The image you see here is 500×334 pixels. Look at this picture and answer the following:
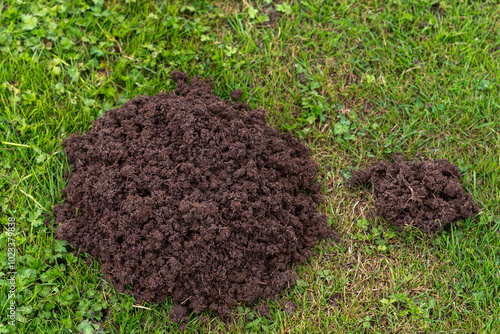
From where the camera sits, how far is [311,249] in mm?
3207

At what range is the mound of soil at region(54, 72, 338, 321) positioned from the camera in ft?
9.42

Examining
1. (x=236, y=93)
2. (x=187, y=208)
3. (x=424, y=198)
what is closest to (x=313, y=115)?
(x=236, y=93)

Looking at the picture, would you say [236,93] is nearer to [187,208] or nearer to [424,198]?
[187,208]

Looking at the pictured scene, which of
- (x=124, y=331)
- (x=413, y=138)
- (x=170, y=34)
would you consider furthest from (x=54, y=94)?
(x=413, y=138)

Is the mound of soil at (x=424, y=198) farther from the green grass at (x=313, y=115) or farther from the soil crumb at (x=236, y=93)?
the soil crumb at (x=236, y=93)

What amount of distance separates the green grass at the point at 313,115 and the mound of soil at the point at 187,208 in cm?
17

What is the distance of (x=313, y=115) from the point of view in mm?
3625

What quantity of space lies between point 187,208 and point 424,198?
1753 millimetres

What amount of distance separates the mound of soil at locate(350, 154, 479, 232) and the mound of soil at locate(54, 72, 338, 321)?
503mm

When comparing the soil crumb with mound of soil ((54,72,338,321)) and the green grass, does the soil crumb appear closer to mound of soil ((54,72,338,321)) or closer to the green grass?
the green grass

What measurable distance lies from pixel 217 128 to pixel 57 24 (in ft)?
5.98

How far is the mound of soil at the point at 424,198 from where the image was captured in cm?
320

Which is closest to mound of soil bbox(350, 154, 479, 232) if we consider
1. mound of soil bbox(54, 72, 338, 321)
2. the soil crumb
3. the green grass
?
the green grass

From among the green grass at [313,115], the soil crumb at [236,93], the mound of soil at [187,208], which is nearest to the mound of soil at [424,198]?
the green grass at [313,115]
